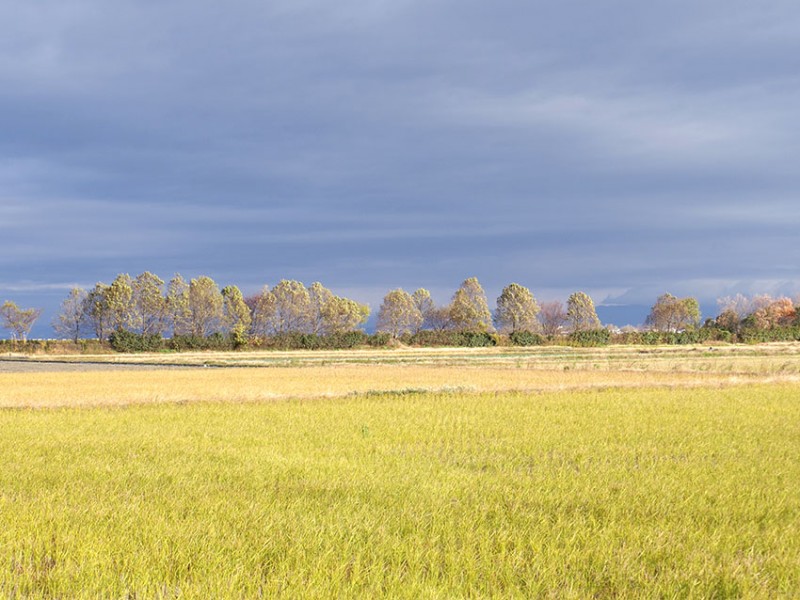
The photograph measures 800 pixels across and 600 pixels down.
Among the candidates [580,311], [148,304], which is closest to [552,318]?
[580,311]

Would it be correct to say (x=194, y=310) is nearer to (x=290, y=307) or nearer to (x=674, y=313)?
(x=290, y=307)

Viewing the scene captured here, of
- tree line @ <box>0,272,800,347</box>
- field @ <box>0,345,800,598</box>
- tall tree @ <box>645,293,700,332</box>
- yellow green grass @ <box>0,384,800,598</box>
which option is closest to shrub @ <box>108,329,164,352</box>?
tree line @ <box>0,272,800,347</box>

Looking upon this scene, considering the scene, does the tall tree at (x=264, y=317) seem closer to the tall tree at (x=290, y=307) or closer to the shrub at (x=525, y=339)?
the tall tree at (x=290, y=307)

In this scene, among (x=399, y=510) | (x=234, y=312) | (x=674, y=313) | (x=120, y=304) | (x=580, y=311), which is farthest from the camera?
(x=674, y=313)

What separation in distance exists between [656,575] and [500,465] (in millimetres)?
4803

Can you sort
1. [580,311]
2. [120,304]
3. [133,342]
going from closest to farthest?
[133,342] → [120,304] → [580,311]

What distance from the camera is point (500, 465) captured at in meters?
10.6

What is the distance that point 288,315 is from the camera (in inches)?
3804

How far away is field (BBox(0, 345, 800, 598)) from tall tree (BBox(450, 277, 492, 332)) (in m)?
83.6

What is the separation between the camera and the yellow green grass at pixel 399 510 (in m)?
5.57

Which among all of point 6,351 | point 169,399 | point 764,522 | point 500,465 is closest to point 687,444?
point 500,465

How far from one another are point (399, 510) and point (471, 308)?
94.3m

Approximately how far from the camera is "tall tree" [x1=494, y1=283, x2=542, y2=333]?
104500 millimetres

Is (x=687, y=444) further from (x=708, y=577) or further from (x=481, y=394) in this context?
(x=481, y=394)
